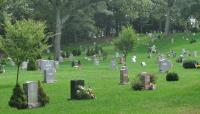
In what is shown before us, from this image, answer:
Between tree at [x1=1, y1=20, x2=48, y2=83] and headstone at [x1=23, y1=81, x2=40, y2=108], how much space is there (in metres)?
8.24

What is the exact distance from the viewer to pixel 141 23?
117188 millimetres

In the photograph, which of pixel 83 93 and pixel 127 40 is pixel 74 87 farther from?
pixel 127 40

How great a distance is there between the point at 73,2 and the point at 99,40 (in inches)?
1409

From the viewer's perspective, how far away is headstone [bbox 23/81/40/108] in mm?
20953

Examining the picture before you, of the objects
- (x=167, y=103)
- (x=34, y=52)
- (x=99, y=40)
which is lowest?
(x=167, y=103)

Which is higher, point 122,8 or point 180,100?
point 122,8

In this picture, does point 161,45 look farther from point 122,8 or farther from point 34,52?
point 34,52

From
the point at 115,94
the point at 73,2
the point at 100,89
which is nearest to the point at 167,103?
the point at 115,94

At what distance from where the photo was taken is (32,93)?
21062 mm

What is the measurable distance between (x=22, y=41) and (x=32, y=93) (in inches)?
352

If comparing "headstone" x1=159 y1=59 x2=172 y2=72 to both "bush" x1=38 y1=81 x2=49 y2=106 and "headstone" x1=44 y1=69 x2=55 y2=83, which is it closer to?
"headstone" x1=44 y1=69 x2=55 y2=83

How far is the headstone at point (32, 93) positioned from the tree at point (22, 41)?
27.0ft

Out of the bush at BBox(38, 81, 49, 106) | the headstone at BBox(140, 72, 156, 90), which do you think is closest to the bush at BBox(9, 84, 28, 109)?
the bush at BBox(38, 81, 49, 106)

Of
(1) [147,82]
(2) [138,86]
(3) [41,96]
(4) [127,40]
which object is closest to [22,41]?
(2) [138,86]
